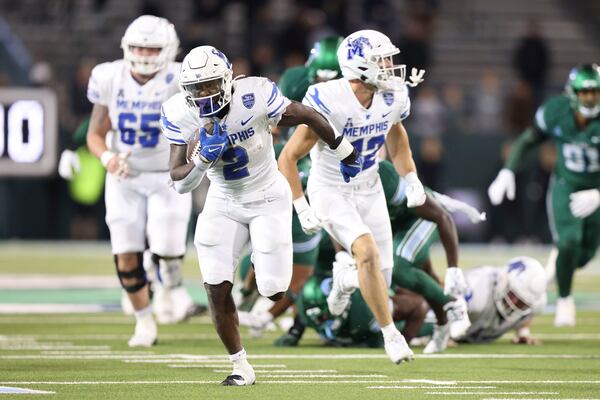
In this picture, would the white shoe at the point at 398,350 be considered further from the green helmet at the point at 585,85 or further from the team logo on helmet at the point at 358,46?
the green helmet at the point at 585,85

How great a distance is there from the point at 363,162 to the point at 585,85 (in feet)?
9.56

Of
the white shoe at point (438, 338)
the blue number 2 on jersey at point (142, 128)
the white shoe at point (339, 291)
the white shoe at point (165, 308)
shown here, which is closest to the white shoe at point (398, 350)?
→ the white shoe at point (339, 291)

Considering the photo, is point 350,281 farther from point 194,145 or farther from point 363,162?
point 194,145

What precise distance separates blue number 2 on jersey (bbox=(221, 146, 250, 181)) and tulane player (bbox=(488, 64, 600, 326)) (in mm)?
3674

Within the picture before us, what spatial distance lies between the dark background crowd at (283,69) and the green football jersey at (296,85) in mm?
8652

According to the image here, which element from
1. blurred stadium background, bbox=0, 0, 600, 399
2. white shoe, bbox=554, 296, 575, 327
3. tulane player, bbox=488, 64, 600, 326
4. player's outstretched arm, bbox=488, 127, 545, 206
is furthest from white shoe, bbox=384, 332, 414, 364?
blurred stadium background, bbox=0, 0, 600, 399

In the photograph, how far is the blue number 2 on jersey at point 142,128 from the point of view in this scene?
927 centimetres

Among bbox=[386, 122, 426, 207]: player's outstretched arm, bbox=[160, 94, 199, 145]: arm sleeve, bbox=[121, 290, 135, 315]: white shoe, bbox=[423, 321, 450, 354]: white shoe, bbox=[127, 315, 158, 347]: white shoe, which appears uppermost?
bbox=[160, 94, 199, 145]: arm sleeve

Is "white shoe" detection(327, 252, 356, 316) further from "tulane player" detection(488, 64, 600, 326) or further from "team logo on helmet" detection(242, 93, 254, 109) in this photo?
"tulane player" detection(488, 64, 600, 326)

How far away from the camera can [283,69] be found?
19.1 m

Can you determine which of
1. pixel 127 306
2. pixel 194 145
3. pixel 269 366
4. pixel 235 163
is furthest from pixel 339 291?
pixel 127 306

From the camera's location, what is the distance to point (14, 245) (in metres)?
19.3

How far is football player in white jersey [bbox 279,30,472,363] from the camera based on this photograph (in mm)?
7738

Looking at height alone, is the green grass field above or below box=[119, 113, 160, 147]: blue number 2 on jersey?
below
